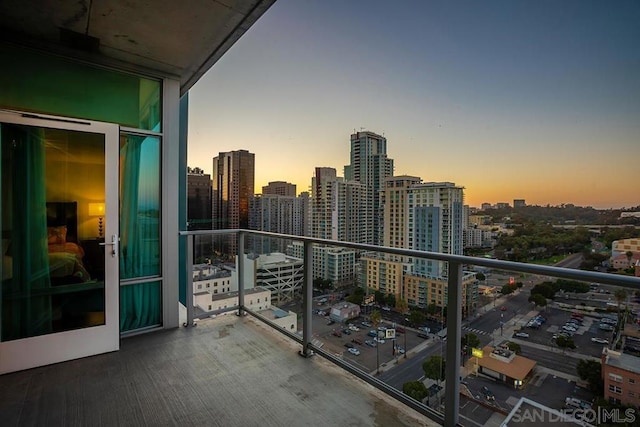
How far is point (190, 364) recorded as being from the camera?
2617 millimetres

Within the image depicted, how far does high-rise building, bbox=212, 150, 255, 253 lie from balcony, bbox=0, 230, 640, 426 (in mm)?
1470

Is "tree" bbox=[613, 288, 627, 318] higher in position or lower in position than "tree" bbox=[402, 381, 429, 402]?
higher

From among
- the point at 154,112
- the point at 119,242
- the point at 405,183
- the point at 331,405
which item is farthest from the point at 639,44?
the point at 119,242

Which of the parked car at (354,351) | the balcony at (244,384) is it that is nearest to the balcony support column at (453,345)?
the balcony at (244,384)

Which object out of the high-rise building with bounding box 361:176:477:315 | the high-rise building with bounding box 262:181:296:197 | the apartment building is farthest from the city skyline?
the apartment building

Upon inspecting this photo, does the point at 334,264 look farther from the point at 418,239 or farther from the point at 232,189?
the point at 232,189

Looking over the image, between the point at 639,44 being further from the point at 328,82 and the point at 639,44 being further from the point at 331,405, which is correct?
the point at 331,405

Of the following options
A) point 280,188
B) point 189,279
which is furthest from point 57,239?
point 280,188

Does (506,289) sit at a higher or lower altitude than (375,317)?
higher

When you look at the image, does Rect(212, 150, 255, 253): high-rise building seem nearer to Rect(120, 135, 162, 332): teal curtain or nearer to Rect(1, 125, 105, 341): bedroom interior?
Rect(120, 135, 162, 332): teal curtain

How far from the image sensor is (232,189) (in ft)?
20.5

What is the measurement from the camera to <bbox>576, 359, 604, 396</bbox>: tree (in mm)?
1221

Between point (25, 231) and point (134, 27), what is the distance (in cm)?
210

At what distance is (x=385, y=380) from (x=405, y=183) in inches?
154
